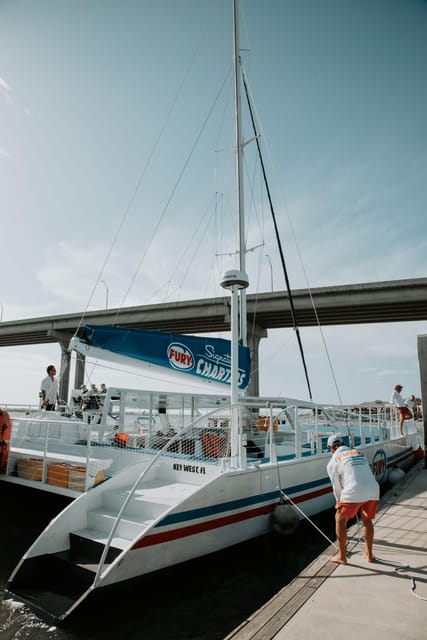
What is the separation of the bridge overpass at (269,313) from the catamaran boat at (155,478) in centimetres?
2433

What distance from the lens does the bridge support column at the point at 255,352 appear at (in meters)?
42.6

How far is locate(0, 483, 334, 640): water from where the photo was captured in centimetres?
407

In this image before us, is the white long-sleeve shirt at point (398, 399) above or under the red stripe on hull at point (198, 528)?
above

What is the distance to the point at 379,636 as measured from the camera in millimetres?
3375

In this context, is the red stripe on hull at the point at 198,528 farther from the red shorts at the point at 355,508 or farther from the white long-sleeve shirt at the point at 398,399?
the white long-sleeve shirt at the point at 398,399

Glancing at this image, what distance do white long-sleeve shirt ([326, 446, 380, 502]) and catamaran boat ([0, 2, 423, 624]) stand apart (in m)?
0.96

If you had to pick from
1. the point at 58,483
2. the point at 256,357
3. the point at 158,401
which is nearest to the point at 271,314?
the point at 256,357

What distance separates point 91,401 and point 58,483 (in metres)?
5.90

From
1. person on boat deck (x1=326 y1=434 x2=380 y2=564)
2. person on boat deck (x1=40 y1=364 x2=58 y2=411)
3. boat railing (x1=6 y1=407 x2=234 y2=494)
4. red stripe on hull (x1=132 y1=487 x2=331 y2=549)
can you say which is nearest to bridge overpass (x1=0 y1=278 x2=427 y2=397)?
person on boat deck (x1=40 y1=364 x2=58 y2=411)

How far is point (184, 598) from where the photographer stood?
15.5 feet

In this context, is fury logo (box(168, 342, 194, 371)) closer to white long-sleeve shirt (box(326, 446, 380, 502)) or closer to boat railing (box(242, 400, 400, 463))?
boat railing (box(242, 400, 400, 463))

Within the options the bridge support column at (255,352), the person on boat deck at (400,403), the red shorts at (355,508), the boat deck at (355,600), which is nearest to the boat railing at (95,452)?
the red shorts at (355,508)

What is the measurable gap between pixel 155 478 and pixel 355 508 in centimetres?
326

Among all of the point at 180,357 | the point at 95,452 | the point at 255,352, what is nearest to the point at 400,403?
the point at 180,357
